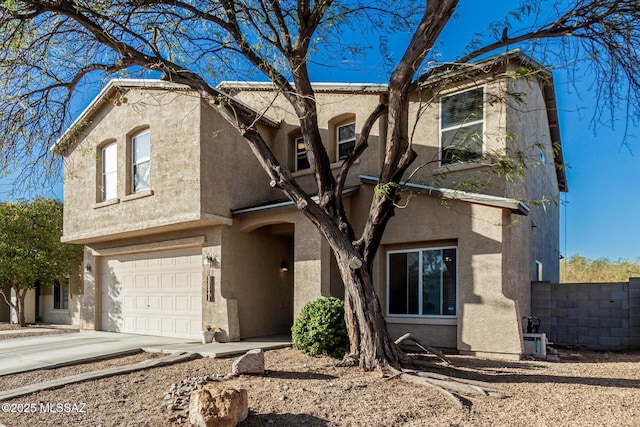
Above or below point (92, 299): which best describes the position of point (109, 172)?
above

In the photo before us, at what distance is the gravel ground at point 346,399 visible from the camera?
17.9ft

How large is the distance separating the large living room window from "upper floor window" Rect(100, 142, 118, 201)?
8.78 meters

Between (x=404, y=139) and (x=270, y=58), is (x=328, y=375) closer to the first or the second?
(x=404, y=139)

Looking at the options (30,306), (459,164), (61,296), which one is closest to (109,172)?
(61,296)

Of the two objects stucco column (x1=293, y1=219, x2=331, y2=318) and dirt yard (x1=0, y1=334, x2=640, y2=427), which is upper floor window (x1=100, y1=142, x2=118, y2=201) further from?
dirt yard (x1=0, y1=334, x2=640, y2=427)

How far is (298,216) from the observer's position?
36.4 feet

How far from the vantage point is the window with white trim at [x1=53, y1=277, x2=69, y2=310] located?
65.3 feet

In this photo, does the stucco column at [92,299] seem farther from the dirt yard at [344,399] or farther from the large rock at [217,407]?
the large rock at [217,407]

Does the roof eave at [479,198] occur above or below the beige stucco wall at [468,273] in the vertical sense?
above

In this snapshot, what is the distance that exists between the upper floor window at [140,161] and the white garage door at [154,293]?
2.11 metres

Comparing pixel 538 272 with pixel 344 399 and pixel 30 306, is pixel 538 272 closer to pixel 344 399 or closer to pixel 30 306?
pixel 344 399

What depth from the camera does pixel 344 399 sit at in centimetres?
610

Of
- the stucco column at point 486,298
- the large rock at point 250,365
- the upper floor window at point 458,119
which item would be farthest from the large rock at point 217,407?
the upper floor window at point 458,119

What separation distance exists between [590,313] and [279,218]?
27.9 feet
